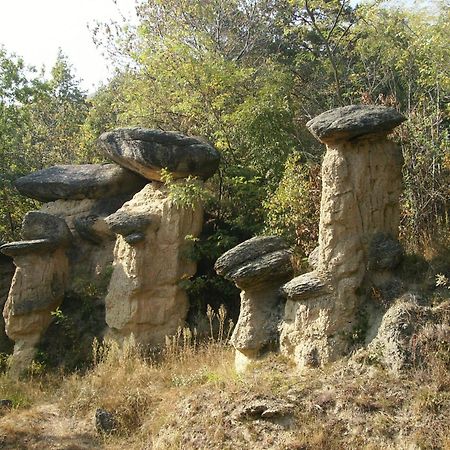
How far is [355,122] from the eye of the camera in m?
8.08

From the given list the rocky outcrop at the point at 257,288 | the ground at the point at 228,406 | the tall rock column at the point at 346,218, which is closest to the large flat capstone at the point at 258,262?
the rocky outcrop at the point at 257,288

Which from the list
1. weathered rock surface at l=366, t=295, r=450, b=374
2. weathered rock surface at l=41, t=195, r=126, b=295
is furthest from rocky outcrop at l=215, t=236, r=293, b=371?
weathered rock surface at l=41, t=195, r=126, b=295

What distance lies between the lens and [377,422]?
6.70 metres

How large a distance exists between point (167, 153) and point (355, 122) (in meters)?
4.33

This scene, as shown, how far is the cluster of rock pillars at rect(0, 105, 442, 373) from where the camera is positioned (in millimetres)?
8242

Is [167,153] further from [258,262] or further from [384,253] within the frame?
[384,253]

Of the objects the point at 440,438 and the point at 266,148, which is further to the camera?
the point at 266,148

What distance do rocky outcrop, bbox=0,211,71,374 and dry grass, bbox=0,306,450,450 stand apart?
1.51 meters

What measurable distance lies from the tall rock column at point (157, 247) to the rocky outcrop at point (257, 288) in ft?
7.38

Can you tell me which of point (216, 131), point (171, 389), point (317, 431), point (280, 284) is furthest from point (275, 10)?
point (317, 431)

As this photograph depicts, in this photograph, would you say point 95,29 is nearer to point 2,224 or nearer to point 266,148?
point 2,224

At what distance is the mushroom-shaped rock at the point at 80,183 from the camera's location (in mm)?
13211

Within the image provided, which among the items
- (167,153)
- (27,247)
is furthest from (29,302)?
(167,153)

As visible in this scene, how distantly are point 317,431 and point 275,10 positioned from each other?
15103 millimetres
